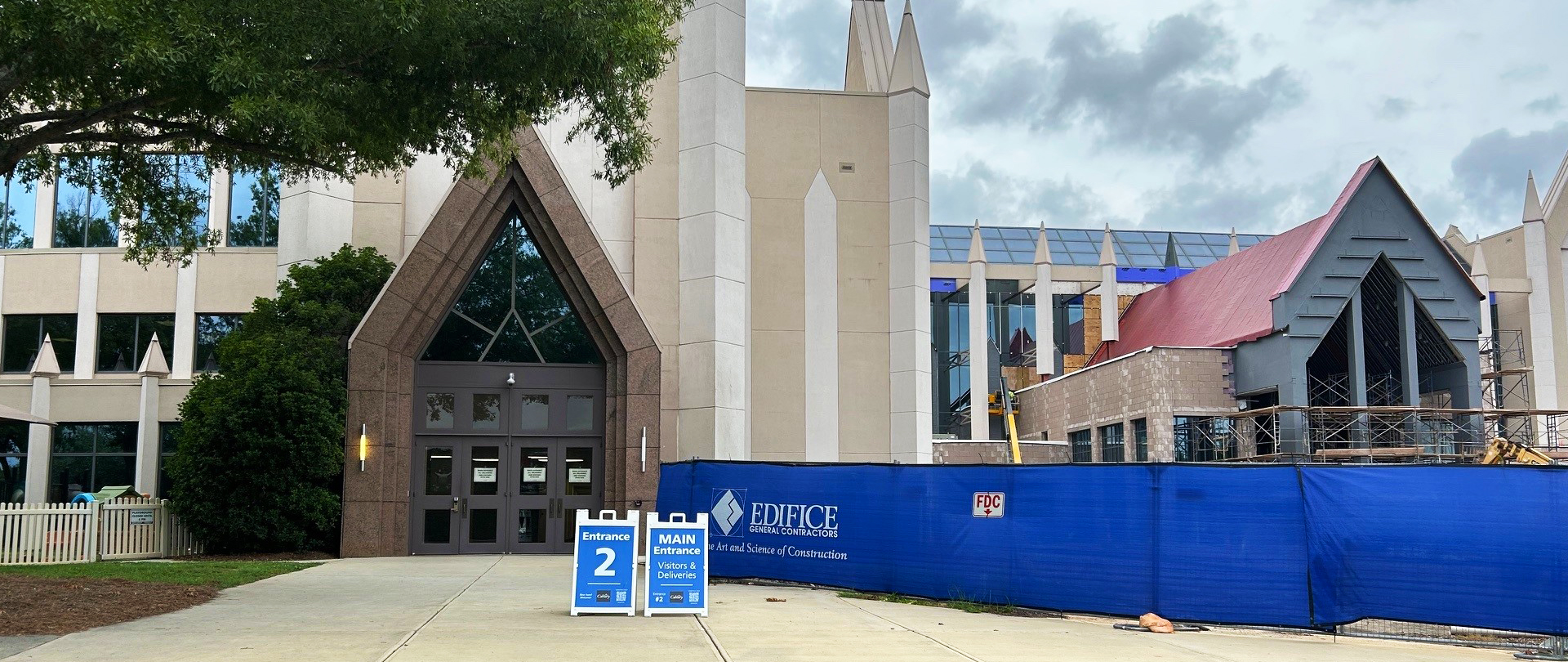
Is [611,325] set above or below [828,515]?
above

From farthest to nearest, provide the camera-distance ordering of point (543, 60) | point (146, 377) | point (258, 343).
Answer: point (146, 377)
point (258, 343)
point (543, 60)

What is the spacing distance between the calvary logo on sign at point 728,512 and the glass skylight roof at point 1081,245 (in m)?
55.6

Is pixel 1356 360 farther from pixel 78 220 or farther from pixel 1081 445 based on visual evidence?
pixel 78 220

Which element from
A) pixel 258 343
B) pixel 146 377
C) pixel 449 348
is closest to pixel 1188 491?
pixel 449 348

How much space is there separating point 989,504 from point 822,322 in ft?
45.4

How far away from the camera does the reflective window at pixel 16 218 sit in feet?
103

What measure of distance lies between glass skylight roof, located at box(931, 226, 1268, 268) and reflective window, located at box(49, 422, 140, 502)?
165ft

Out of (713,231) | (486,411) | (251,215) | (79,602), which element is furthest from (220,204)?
(79,602)

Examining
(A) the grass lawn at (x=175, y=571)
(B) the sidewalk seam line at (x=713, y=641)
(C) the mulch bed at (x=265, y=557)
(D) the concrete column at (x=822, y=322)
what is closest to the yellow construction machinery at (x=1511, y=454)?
(D) the concrete column at (x=822, y=322)

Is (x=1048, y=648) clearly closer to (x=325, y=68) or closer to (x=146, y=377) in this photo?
(x=325, y=68)

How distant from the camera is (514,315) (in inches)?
983

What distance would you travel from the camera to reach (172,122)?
50.8ft

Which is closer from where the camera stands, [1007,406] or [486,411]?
[486,411]

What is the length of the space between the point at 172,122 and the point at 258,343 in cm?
873
